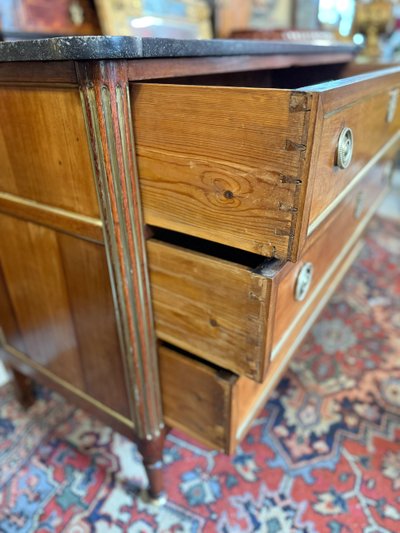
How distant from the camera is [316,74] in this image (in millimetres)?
1040

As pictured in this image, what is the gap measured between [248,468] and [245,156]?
26.5 inches

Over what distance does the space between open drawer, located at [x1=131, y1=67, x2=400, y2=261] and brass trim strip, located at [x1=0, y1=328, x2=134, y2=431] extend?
375mm

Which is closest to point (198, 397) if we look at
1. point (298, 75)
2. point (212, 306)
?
point (212, 306)

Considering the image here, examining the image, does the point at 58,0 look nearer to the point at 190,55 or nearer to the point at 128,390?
the point at 190,55

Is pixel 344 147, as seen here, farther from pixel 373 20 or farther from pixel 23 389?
pixel 373 20

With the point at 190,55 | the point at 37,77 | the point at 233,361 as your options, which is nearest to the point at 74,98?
the point at 37,77

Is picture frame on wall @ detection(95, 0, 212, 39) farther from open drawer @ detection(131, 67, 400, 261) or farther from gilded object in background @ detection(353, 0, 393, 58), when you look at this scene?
gilded object in background @ detection(353, 0, 393, 58)

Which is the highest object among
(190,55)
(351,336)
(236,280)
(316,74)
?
(190,55)

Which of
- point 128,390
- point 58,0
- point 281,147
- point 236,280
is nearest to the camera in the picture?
point 281,147

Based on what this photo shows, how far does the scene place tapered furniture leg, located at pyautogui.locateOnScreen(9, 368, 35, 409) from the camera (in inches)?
35.7

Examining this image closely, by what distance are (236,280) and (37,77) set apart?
33 cm

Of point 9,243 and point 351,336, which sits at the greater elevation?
point 9,243

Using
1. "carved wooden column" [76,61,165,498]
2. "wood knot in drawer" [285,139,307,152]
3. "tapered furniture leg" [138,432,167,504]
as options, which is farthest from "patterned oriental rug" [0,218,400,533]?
"wood knot in drawer" [285,139,307,152]

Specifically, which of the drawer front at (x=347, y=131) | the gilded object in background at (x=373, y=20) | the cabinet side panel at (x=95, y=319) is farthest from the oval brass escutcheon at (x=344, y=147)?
the gilded object in background at (x=373, y=20)
